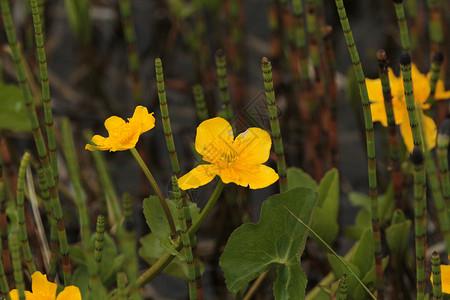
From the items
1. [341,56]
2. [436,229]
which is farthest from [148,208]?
[341,56]

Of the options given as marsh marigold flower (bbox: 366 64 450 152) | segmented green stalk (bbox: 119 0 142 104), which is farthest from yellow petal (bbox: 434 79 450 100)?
segmented green stalk (bbox: 119 0 142 104)

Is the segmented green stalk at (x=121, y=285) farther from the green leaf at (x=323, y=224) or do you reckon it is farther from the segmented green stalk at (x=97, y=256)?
the green leaf at (x=323, y=224)

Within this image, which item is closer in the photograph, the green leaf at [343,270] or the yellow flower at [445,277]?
the yellow flower at [445,277]

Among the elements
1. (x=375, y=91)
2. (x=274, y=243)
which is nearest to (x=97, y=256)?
(x=274, y=243)

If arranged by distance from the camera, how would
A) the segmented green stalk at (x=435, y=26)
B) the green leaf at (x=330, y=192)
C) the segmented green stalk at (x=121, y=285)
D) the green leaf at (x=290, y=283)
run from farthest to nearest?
the segmented green stalk at (x=435, y=26) < the green leaf at (x=330, y=192) < the green leaf at (x=290, y=283) < the segmented green stalk at (x=121, y=285)

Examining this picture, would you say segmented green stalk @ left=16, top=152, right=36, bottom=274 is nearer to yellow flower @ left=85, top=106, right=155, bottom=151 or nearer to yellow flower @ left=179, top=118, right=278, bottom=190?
yellow flower @ left=85, top=106, right=155, bottom=151

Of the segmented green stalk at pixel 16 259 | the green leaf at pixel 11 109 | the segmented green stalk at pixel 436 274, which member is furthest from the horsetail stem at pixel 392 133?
the green leaf at pixel 11 109

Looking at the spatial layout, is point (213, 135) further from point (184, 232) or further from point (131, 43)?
point (131, 43)
